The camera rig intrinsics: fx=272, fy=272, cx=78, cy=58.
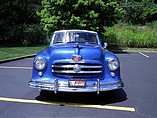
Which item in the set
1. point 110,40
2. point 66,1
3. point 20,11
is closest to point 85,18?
point 66,1

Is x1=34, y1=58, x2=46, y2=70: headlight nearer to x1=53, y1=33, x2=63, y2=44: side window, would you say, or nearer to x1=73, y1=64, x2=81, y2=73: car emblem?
x1=73, y1=64, x2=81, y2=73: car emblem

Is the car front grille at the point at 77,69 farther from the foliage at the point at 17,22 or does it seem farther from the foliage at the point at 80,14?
the foliage at the point at 17,22

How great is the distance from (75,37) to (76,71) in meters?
1.85

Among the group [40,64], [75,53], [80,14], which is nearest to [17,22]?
[80,14]

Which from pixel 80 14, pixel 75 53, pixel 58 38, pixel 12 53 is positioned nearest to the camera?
pixel 75 53

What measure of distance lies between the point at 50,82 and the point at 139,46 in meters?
21.7

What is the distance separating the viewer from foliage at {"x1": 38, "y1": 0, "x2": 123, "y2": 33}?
19406 millimetres

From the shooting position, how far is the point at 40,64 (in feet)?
20.0

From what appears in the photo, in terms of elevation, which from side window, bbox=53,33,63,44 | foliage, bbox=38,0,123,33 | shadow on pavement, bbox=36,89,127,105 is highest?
foliage, bbox=38,0,123,33

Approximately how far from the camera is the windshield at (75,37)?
7465mm

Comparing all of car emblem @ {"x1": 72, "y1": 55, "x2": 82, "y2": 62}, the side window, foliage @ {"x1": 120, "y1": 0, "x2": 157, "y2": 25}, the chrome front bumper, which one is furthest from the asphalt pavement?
foliage @ {"x1": 120, "y1": 0, "x2": 157, "y2": 25}

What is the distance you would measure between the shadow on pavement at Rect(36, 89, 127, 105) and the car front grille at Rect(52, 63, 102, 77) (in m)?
0.65

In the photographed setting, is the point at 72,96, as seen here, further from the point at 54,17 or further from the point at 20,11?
the point at 20,11

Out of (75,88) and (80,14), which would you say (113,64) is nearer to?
(75,88)
